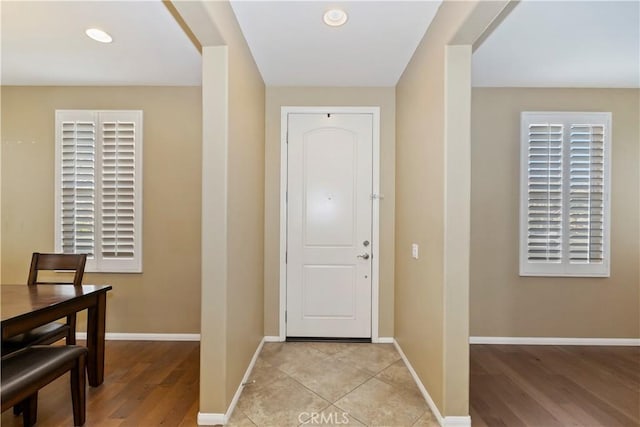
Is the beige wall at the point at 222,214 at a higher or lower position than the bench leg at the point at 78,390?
higher

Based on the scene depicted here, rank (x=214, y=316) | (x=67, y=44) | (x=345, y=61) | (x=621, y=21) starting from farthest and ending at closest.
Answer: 1. (x=345, y=61)
2. (x=67, y=44)
3. (x=621, y=21)
4. (x=214, y=316)

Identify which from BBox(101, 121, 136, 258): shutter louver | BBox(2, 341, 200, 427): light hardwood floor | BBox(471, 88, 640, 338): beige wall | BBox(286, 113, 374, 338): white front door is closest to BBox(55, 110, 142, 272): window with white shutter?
BBox(101, 121, 136, 258): shutter louver

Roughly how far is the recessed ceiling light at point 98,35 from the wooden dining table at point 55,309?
6.33ft

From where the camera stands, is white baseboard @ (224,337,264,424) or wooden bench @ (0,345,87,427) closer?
wooden bench @ (0,345,87,427)

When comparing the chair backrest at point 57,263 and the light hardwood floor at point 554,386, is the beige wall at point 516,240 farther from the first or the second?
the chair backrest at point 57,263

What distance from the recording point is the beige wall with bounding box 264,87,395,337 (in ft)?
10.4

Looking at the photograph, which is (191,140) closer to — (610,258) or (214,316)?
(214,316)

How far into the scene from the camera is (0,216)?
3.20 meters

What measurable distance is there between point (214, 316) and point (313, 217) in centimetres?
155

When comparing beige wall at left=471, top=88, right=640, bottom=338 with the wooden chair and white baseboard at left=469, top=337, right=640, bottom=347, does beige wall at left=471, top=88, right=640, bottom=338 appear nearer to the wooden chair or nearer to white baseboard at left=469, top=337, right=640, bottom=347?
white baseboard at left=469, top=337, right=640, bottom=347

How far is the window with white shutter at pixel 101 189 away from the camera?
3150 millimetres

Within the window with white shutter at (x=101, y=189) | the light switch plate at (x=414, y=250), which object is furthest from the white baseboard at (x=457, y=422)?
the window with white shutter at (x=101, y=189)

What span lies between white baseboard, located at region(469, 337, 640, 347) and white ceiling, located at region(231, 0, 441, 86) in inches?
112

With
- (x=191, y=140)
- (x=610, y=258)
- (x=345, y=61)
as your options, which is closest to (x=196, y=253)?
(x=191, y=140)
